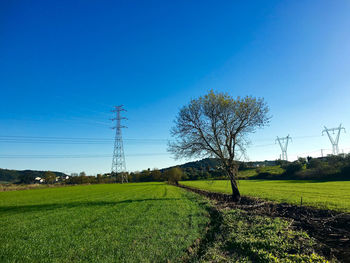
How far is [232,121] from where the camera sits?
83.2 feet

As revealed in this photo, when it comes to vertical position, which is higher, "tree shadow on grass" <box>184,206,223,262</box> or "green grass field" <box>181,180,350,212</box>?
"tree shadow on grass" <box>184,206,223,262</box>

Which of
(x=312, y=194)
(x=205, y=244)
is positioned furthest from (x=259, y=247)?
(x=312, y=194)

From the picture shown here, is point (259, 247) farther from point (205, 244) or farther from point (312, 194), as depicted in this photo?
point (312, 194)

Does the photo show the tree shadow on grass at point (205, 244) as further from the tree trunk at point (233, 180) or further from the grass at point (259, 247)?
the tree trunk at point (233, 180)

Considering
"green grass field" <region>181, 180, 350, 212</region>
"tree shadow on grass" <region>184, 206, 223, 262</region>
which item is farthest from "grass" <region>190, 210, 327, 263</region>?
"green grass field" <region>181, 180, 350, 212</region>

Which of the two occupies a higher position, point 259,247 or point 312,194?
point 259,247

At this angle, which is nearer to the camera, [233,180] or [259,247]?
[259,247]

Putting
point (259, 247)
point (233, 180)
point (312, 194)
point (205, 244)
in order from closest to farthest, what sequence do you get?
point (259, 247)
point (205, 244)
point (233, 180)
point (312, 194)

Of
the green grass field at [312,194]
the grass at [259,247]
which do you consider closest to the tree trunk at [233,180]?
the green grass field at [312,194]

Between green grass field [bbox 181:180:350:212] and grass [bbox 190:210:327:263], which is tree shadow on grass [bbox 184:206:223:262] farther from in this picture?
green grass field [bbox 181:180:350:212]

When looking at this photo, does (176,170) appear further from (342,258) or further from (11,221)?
(342,258)

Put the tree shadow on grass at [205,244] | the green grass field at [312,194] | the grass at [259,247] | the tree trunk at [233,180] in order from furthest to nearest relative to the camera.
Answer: the tree trunk at [233,180]
the green grass field at [312,194]
the tree shadow on grass at [205,244]
the grass at [259,247]

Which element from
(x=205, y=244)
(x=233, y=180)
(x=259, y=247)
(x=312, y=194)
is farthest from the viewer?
(x=312, y=194)

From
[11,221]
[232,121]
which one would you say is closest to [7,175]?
[11,221]
